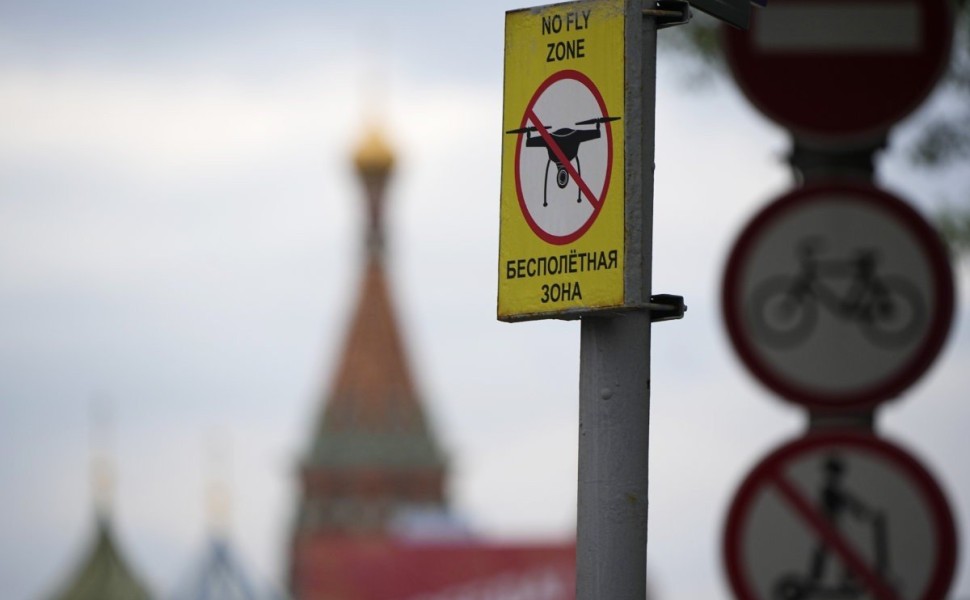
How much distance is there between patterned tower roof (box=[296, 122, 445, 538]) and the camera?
77438 mm

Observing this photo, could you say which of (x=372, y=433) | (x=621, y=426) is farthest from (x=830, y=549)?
(x=372, y=433)

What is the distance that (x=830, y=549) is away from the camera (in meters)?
5.97

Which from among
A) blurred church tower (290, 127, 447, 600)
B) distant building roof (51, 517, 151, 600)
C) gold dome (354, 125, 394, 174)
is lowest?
distant building roof (51, 517, 151, 600)

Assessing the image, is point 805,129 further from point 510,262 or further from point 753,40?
point 510,262

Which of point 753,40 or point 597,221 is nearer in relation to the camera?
point 597,221

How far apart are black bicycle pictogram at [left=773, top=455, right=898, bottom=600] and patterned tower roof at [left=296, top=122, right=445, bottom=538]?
229 ft

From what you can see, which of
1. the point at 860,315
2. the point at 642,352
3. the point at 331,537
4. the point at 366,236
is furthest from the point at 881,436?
the point at 366,236

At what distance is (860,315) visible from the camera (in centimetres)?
609

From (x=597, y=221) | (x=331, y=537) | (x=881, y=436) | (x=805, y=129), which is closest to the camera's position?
(x=597, y=221)

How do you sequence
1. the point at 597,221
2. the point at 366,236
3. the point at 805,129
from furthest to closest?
the point at 366,236
the point at 805,129
the point at 597,221

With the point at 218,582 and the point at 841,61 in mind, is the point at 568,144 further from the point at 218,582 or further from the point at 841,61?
the point at 218,582

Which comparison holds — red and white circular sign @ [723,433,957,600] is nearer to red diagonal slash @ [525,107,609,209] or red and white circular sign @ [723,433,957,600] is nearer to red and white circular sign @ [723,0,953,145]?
red and white circular sign @ [723,0,953,145]

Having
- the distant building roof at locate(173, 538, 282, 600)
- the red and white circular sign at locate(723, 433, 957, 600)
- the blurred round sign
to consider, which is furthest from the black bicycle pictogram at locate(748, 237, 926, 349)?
the distant building roof at locate(173, 538, 282, 600)

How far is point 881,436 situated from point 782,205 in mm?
535
